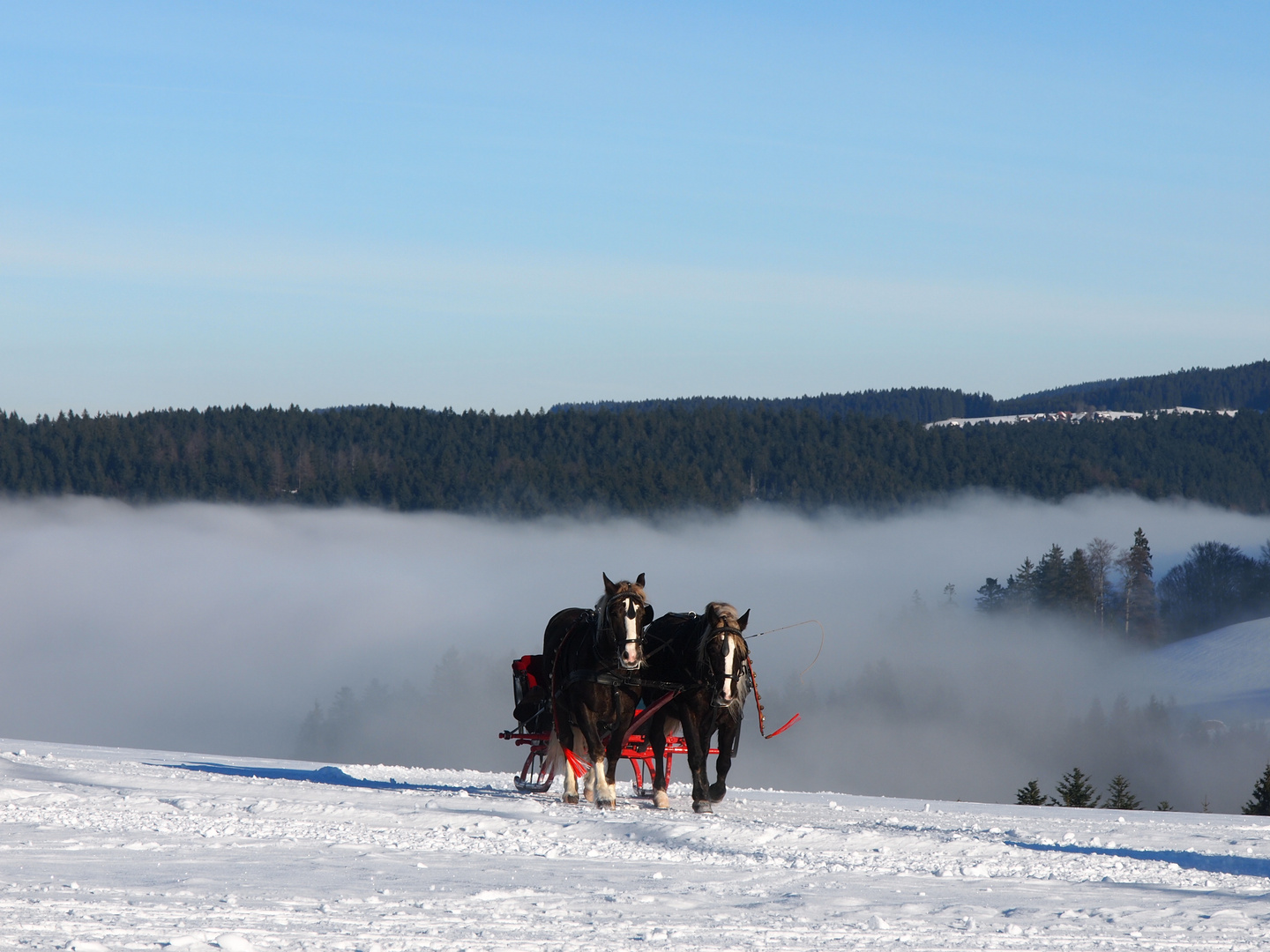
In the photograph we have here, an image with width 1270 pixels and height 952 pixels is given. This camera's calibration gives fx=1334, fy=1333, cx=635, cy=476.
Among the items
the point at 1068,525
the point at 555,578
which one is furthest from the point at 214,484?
the point at 1068,525

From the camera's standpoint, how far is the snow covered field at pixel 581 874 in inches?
241

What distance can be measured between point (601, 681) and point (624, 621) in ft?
2.20

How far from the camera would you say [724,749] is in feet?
38.3

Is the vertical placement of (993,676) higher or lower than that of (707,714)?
lower

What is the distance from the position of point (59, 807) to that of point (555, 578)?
18084cm

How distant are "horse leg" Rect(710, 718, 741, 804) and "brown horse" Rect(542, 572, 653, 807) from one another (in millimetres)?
818

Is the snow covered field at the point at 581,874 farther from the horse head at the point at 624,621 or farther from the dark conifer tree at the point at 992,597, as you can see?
the dark conifer tree at the point at 992,597

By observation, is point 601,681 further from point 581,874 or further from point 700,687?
point 581,874

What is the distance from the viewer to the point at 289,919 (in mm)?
6137


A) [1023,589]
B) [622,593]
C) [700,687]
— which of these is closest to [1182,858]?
[700,687]

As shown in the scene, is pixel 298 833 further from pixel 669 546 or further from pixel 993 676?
pixel 669 546

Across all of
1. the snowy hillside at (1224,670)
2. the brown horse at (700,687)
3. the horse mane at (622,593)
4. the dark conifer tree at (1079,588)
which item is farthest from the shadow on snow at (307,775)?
the dark conifer tree at (1079,588)

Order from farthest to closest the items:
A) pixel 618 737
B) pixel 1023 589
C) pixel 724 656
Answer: pixel 1023 589
pixel 618 737
pixel 724 656

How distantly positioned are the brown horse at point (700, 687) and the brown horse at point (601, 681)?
1.17 ft
